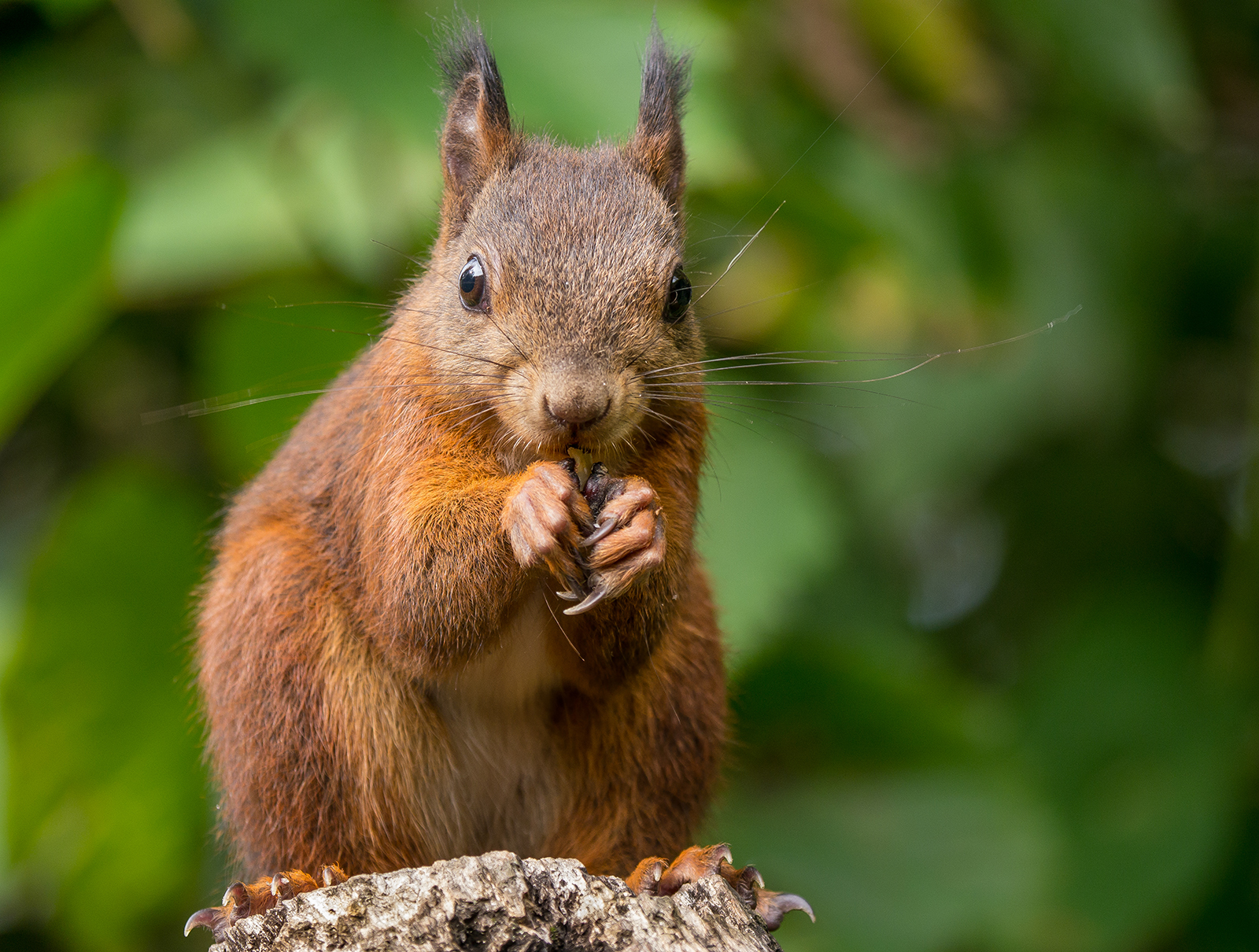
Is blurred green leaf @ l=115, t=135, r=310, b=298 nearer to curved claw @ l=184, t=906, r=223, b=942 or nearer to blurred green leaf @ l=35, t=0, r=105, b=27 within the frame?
blurred green leaf @ l=35, t=0, r=105, b=27

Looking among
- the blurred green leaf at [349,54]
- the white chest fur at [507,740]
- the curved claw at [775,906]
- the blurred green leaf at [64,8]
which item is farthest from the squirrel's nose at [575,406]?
the blurred green leaf at [64,8]

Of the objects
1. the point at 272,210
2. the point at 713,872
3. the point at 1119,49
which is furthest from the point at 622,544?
the point at 1119,49

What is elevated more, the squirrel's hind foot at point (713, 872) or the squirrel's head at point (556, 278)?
the squirrel's head at point (556, 278)

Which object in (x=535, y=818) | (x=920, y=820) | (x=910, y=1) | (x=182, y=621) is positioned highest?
(x=910, y=1)

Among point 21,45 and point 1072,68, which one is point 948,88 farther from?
point 21,45

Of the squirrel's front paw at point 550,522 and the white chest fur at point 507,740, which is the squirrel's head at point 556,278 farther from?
the white chest fur at point 507,740

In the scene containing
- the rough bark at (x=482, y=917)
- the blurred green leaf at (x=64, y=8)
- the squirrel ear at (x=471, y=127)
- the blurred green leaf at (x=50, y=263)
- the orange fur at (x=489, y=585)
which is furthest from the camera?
the blurred green leaf at (x=64, y=8)

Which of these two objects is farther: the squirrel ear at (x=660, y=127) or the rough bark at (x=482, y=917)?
the squirrel ear at (x=660, y=127)

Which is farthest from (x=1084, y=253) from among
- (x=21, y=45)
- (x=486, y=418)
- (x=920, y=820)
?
(x=21, y=45)
